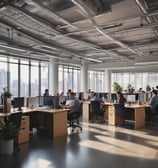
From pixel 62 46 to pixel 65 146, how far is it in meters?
5.40

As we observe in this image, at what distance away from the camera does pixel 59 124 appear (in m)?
6.27

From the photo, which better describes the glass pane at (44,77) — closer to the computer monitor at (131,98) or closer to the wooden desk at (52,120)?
the wooden desk at (52,120)

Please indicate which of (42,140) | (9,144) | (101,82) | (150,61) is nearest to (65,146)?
(42,140)

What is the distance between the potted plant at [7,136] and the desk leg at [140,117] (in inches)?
182

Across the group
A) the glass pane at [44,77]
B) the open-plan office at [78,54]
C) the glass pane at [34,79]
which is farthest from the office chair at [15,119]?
the glass pane at [44,77]

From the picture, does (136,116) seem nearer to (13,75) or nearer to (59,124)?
(59,124)

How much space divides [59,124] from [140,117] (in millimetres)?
3266

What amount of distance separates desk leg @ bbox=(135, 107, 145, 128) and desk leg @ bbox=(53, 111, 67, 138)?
2.79 m

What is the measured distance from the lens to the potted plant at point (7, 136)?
450cm

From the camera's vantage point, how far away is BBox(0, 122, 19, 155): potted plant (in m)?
4.50

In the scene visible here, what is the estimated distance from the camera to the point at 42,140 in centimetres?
576

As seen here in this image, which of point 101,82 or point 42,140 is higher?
point 101,82

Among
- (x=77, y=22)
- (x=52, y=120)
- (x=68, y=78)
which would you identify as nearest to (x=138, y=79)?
(x=68, y=78)

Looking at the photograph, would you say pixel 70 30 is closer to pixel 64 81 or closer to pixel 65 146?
pixel 65 146
